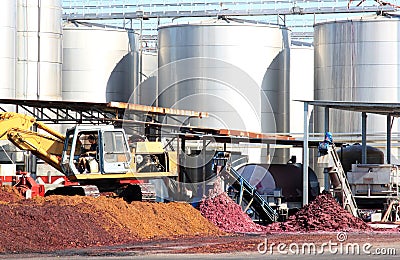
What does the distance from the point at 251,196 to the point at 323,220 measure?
19.2 feet

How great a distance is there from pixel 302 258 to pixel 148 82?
3477 cm

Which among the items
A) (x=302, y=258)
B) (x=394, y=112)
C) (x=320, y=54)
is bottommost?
(x=302, y=258)

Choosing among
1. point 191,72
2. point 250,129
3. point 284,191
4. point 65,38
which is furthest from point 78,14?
point 284,191

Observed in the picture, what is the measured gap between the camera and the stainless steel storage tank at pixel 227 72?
156 ft

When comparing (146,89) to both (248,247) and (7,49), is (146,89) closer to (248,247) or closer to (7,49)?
(7,49)

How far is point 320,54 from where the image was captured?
157 feet

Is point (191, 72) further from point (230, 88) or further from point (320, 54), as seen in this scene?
point (320, 54)

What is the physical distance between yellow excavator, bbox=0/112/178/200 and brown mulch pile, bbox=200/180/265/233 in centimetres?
172

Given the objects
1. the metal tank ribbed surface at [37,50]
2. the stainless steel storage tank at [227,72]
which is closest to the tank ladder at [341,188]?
the stainless steel storage tank at [227,72]

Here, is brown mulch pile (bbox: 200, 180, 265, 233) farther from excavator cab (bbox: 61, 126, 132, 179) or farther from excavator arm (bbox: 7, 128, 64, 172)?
excavator arm (bbox: 7, 128, 64, 172)

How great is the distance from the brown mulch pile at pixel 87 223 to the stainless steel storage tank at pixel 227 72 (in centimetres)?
1722

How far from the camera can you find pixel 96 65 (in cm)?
5247

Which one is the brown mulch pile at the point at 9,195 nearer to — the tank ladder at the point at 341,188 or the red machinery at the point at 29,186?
the red machinery at the point at 29,186

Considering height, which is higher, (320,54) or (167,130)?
(320,54)
